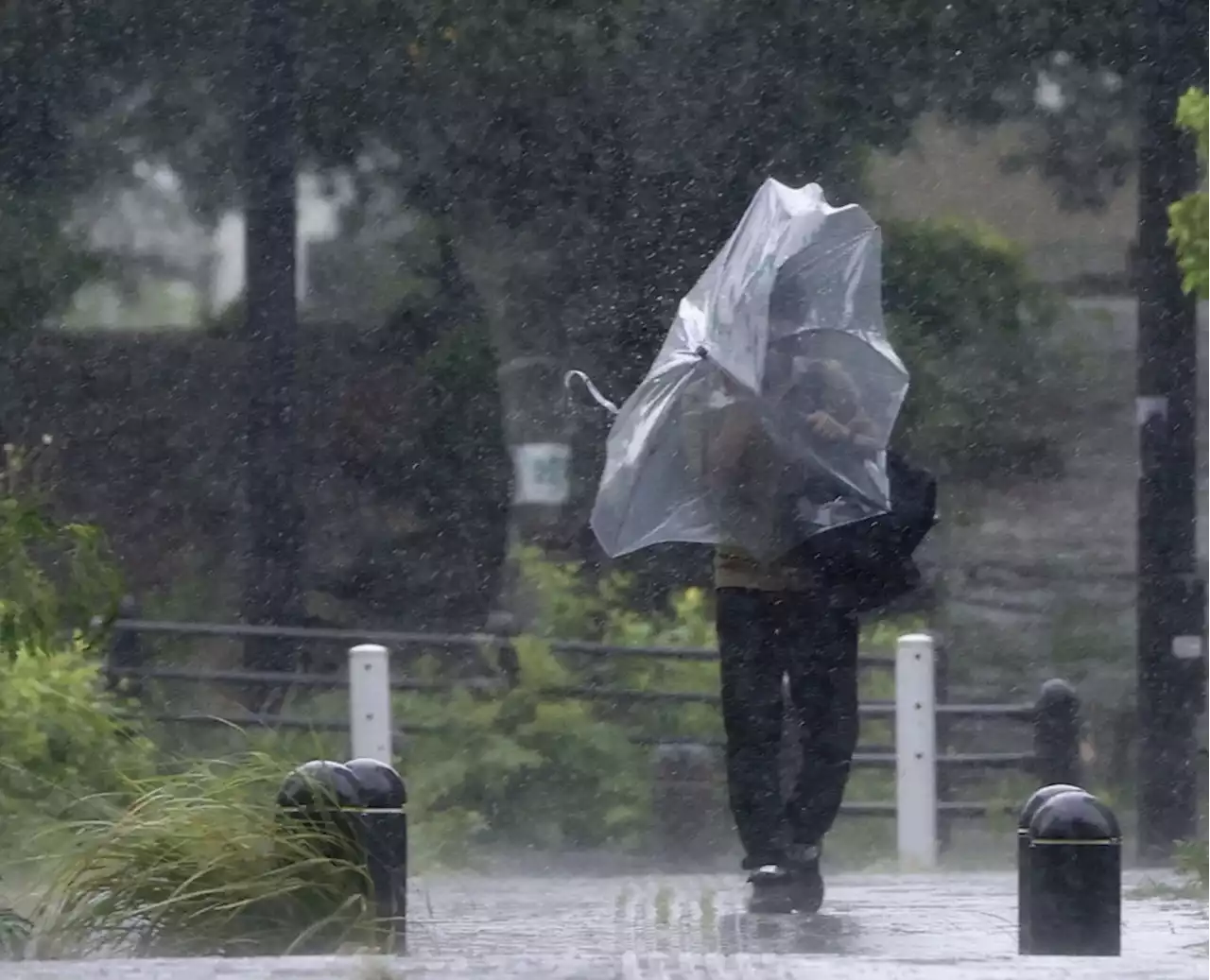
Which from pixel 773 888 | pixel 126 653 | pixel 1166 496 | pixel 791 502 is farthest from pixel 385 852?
pixel 126 653

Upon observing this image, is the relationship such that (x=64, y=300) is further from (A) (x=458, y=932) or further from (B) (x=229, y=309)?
(A) (x=458, y=932)

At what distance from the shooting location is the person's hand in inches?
287

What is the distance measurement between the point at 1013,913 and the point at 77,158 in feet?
30.9

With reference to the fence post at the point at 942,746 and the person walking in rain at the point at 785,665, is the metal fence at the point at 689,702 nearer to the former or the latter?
the fence post at the point at 942,746

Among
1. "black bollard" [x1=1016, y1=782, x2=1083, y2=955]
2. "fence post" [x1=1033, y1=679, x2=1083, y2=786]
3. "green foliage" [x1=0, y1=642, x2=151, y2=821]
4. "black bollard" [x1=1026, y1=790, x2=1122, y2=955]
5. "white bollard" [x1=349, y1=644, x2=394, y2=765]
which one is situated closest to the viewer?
"black bollard" [x1=1026, y1=790, x2=1122, y2=955]

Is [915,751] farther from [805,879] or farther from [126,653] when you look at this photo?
[126,653]

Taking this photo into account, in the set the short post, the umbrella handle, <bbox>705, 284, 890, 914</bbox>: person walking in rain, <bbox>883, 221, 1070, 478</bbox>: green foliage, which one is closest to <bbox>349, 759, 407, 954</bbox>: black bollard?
the short post

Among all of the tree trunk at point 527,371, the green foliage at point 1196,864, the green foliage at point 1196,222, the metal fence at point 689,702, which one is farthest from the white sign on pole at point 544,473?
the green foliage at point 1196,222

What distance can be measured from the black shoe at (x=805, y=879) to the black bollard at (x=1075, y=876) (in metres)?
1.22

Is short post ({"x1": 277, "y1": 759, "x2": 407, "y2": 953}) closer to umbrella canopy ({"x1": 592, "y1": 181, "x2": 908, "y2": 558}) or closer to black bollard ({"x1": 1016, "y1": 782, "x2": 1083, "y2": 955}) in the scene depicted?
umbrella canopy ({"x1": 592, "y1": 181, "x2": 908, "y2": 558})

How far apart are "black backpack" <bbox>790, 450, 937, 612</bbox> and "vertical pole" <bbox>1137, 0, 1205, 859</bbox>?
164 inches

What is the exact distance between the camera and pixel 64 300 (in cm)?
1561

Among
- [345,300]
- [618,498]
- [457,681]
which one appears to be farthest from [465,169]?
[618,498]

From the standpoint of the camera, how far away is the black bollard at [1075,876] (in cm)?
612
